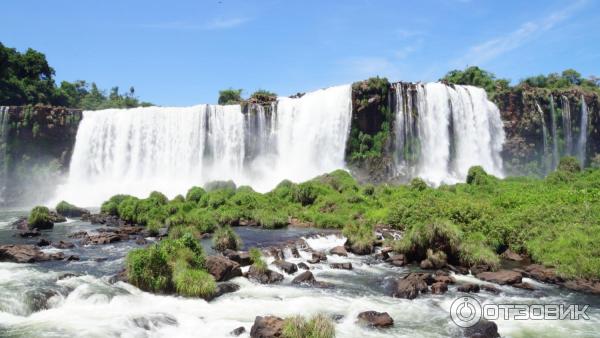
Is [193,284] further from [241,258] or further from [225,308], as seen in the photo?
[241,258]

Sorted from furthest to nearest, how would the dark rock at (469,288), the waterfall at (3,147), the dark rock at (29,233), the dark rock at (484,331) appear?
1. the waterfall at (3,147)
2. the dark rock at (29,233)
3. the dark rock at (469,288)
4. the dark rock at (484,331)

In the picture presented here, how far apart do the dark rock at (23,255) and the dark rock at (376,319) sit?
12100 mm

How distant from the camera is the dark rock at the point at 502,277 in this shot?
14617mm

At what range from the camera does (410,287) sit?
43.9 feet

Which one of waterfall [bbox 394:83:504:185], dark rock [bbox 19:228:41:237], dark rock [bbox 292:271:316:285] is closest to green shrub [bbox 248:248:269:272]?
dark rock [bbox 292:271:316:285]

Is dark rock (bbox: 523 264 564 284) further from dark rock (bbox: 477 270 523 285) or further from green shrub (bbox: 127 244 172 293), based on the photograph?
green shrub (bbox: 127 244 172 293)

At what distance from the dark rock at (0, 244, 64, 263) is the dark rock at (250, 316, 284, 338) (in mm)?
10859

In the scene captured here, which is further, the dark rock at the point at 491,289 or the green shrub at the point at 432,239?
the green shrub at the point at 432,239

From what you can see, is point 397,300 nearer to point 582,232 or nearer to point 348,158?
point 582,232

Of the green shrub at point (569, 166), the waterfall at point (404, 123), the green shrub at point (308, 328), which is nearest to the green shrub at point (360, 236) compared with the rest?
the green shrub at point (308, 328)

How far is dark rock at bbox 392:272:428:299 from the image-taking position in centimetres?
1322

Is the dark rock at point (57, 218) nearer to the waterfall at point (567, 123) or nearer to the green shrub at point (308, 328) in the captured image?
the green shrub at point (308, 328)

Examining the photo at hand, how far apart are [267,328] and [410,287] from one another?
5.17m

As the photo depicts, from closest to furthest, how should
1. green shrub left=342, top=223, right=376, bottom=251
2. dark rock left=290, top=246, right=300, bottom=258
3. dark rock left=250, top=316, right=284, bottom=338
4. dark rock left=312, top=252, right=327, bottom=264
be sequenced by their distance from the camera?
dark rock left=250, top=316, right=284, bottom=338, dark rock left=312, top=252, right=327, bottom=264, dark rock left=290, top=246, right=300, bottom=258, green shrub left=342, top=223, right=376, bottom=251
